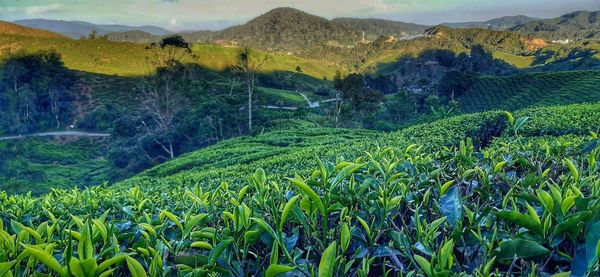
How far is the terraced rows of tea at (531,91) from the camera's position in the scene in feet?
85.3

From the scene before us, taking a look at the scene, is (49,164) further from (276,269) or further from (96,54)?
(276,269)

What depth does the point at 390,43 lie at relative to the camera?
319 ft

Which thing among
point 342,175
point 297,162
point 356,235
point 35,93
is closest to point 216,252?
point 356,235

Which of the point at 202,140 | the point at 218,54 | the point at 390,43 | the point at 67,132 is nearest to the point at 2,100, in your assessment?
the point at 67,132

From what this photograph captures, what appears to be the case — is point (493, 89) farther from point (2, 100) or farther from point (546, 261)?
point (2, 100)

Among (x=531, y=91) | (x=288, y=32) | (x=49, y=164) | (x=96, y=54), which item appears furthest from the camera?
(x=288, y=32)

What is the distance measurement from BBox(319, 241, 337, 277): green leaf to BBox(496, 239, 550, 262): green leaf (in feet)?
1.48

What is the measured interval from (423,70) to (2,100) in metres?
48.2

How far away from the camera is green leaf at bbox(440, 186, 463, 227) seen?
1.36 meters

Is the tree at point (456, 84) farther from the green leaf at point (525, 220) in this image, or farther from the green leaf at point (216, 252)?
the green leaf at point (216, 252)

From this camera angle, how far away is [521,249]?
1.10m

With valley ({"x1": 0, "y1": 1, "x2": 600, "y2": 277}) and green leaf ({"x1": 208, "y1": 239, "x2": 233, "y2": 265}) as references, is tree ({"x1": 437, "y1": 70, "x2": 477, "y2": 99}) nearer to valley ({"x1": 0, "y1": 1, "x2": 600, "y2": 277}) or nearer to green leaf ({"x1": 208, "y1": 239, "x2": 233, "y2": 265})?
valley ({"x1": 0, "y1": 1, "x2": 600, "y2": 277})

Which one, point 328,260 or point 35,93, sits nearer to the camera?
point 328,260

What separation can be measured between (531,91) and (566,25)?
5935 inches
